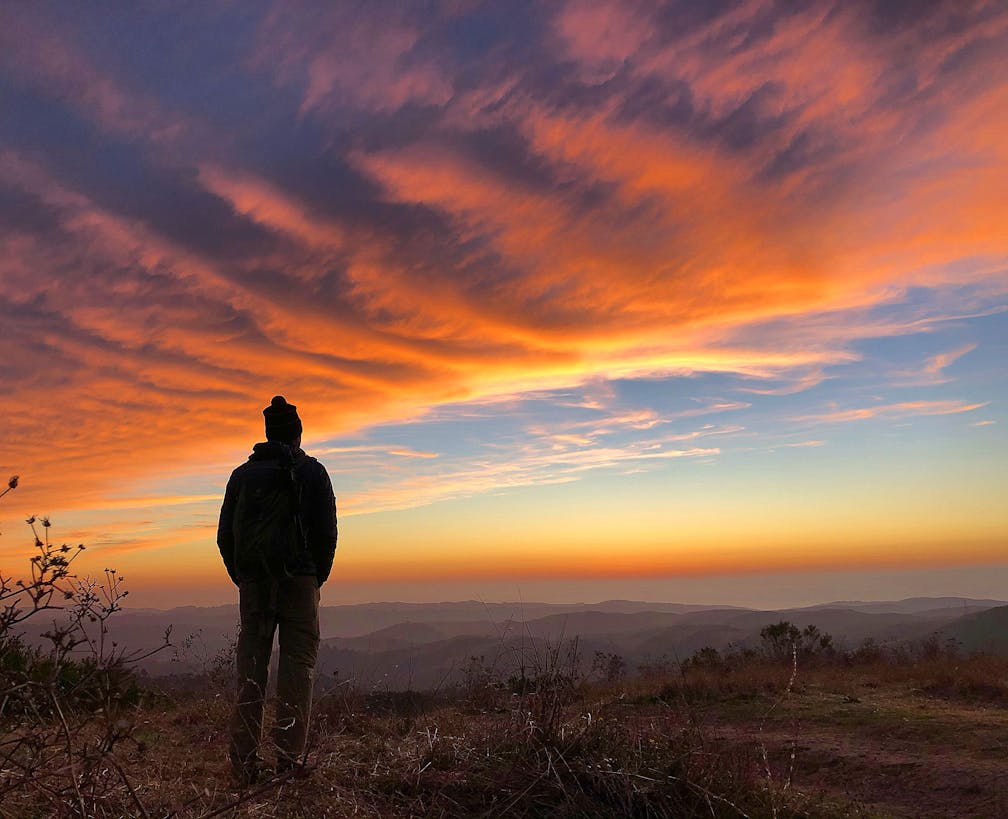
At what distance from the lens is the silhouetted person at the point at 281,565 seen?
541cm

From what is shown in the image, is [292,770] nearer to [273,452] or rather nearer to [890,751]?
[273,452]

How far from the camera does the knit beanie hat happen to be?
5836mm

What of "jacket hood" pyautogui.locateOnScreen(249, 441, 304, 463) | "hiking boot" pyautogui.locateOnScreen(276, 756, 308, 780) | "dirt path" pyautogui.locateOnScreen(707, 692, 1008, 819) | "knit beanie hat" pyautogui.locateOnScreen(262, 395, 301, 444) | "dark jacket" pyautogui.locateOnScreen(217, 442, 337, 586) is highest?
"knit beanie hat" pyautogui.locateOnScreen(262, 395, 301, 444)

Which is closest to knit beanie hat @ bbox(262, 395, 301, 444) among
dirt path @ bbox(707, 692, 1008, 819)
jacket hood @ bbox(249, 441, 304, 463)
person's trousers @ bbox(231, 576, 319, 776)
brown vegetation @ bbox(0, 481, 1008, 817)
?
jacket hood @ bbox(249, 441, 304, 463)

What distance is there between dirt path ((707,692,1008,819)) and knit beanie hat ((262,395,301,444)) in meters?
3.97

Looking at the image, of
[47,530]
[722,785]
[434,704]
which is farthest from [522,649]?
[434,704]

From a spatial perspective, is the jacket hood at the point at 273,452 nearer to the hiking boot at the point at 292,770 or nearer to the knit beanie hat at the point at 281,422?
the knit beanie hat at the point at 281,422

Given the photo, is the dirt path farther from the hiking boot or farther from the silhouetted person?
the silhouetted person

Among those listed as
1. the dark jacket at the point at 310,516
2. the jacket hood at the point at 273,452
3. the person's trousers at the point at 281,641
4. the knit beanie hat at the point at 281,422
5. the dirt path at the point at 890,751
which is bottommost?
the dirt path at the point at 890,751

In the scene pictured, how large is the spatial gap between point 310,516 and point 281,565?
404mm

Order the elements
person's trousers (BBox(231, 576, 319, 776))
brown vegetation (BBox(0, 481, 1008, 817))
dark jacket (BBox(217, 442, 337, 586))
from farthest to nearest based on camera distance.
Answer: dark jacket (BBox(217, 442, 337, 586)) → person's trousers (BBox(231, 576, 319, 776)) → brown vegetation (BBox(0, 481, 1008, 817))

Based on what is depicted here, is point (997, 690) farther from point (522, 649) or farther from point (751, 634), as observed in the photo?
point (522, 649)

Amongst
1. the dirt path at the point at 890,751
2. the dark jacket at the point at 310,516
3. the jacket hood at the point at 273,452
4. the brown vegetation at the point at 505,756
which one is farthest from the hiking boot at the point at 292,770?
the dirt path at the point at 890,751

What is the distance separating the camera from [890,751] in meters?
6.91
